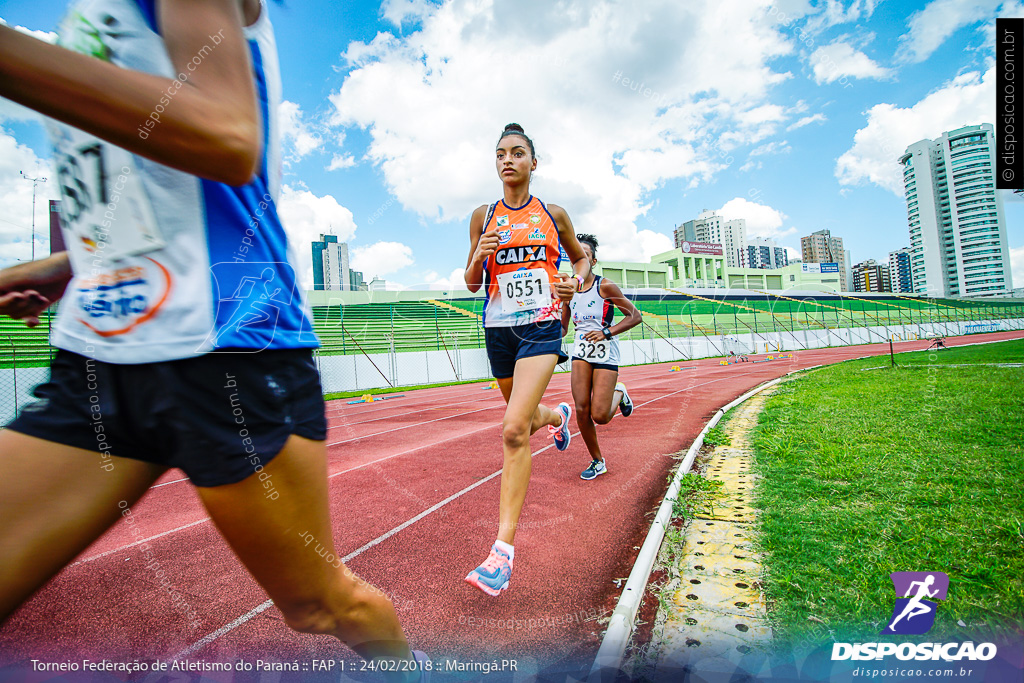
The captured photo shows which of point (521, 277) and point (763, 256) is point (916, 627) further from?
point (763, 256)

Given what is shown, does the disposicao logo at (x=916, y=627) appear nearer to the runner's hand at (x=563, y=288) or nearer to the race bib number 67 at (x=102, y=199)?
the runner's hand at (x=563, y=288)

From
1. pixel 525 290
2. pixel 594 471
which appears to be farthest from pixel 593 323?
pixel 525 290

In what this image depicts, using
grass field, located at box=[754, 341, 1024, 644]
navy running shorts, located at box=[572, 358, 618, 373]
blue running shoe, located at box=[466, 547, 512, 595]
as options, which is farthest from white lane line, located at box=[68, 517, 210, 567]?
grass field, located at box=[754, 341, 1024, 644]

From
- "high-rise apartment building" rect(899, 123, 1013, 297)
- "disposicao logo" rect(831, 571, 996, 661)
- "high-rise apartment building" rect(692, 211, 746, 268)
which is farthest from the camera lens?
"high-rise apartment building" rect(692, 211, 746, 268)

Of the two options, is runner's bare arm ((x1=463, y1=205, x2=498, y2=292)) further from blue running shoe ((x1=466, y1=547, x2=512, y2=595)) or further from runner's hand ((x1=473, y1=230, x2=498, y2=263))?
blue running shoe ((x1=466, y1=547, x2=512, y2=595))

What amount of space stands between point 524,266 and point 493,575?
5.44ft

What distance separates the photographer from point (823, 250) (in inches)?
5344

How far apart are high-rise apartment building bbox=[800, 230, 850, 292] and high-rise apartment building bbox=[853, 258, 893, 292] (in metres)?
3.60

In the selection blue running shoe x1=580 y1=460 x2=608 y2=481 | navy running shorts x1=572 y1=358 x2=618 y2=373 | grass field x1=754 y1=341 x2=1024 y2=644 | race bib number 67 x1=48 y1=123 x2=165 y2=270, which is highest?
race bib number 67 x1=48 y1=123 x2=165 y2=270

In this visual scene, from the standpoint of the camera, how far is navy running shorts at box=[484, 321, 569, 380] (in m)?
2.77

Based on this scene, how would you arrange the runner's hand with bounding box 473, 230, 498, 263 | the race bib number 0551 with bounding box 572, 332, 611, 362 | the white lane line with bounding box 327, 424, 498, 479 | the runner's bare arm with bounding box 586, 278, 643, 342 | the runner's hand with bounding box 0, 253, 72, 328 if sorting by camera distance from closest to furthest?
the runner's hand with bounding box 0, 253, 72, 328, the runner's hand with bounding box 473, 230, 498, 263, the race bib number 0551 with bounding box 572, 332, 611, 362, the runner's bare arm with bounding box 586, 278, 643, 342, the white lane line with bounding box 327, 424, 498, 479

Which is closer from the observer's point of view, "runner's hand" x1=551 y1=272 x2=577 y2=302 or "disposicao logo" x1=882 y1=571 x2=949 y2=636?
"disposicao logo" x1=882 y1=571 x2=949 y2=636

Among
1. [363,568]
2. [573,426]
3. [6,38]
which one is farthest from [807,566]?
[573,426]

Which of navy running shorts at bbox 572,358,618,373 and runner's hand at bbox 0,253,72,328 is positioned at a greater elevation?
runner's hand at bbox 0,253,72,328
